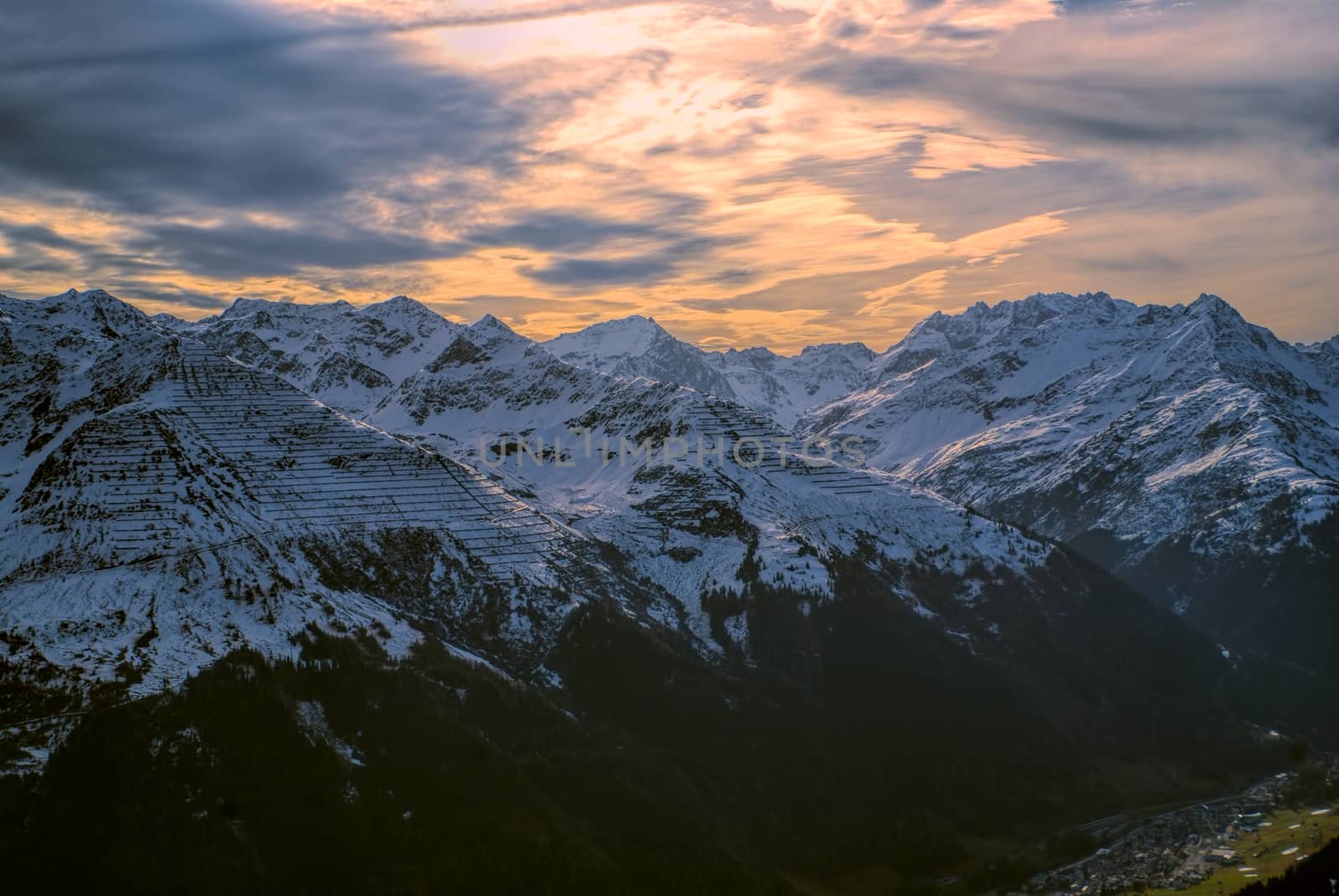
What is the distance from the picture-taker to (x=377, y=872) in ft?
654

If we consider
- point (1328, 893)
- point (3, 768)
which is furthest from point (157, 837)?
point (1328, 893)

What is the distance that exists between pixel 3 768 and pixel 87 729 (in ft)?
44.2

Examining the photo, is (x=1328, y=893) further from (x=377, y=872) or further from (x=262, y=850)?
(x=262, y=850)

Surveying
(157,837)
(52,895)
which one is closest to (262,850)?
(157,837)

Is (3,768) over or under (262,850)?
over

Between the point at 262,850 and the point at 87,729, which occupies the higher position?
the point at 87,729

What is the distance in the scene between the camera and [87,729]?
199250 mm

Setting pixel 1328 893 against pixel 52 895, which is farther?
pixel 1328 893

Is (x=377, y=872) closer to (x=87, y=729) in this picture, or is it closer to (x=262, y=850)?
(x=262, y=850)

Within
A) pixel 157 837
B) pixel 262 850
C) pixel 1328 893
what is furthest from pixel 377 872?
pixel 1328 893

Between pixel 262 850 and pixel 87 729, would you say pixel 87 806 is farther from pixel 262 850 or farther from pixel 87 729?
pixel 262 850

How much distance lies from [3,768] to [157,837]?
26.6 metres

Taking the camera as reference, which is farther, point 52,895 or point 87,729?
point 87,729

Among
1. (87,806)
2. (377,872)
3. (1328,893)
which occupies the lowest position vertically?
(1328,893)
